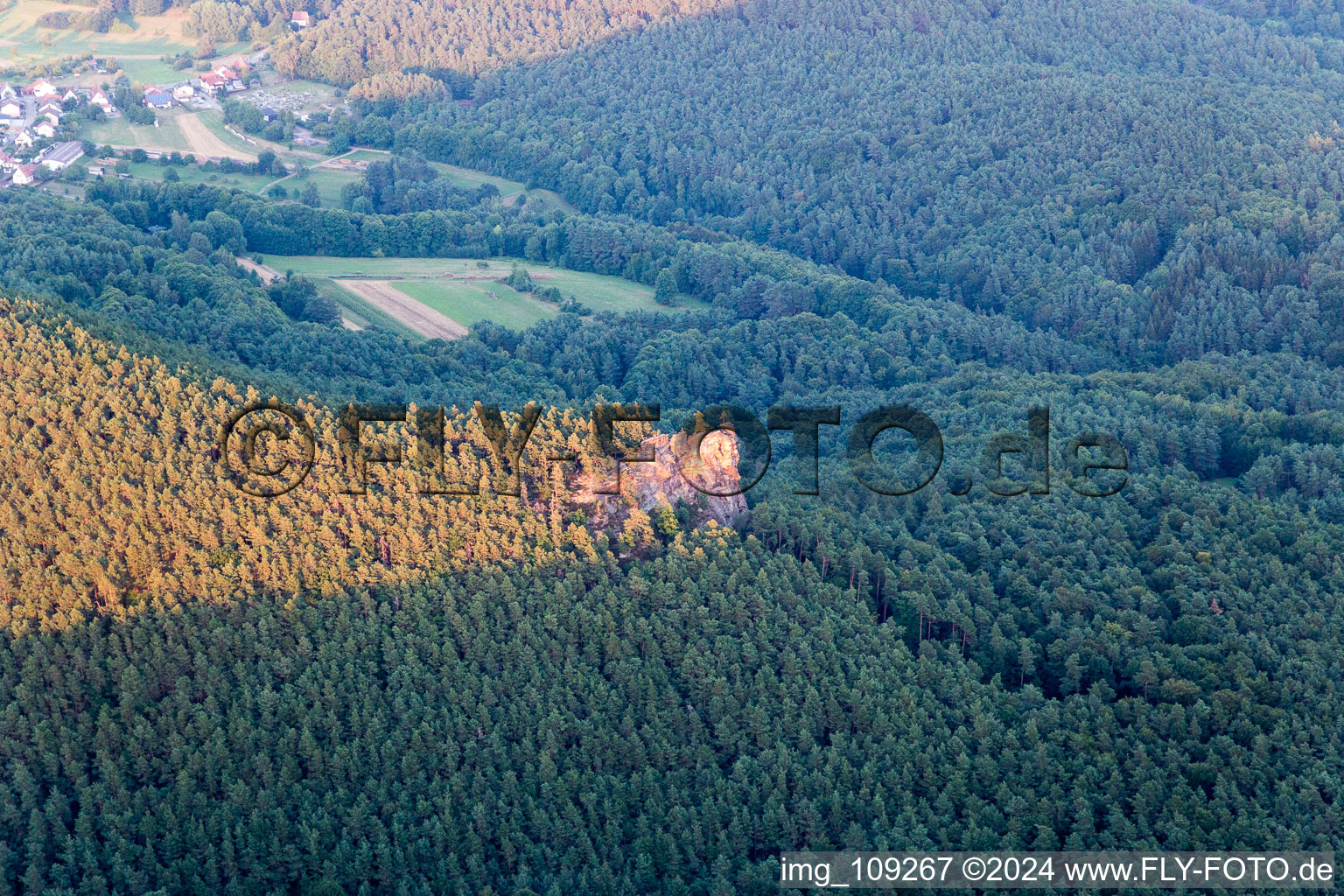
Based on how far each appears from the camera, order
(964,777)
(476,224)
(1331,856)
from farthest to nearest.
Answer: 1. (476,224)
2. (964,777)
3. (1331,856)

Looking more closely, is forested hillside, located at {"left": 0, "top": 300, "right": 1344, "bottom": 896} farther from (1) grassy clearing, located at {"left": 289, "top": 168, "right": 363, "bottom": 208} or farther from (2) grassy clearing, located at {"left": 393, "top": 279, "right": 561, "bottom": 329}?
(1) grassy clearing, located at {"left": 289, "top": 168, "right": 363, "bottom": 208}

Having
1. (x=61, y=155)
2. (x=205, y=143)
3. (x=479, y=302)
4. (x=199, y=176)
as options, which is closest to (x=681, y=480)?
(x=479, y=302)

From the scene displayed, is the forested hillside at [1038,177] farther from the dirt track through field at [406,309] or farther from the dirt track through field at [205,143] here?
the dirt track through field at [406,309]

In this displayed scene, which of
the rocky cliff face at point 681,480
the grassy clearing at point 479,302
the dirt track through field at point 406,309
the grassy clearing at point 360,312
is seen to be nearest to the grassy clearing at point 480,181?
the grassy clearing at point 479,302

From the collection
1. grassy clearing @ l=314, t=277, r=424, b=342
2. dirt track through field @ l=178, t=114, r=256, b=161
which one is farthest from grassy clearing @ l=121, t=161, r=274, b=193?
grassy clearing @ l=314, t=277, r=424, b=342

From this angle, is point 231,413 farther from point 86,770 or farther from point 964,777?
point 964,777

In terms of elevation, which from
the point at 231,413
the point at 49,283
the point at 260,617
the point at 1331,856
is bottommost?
the point at 1331,856

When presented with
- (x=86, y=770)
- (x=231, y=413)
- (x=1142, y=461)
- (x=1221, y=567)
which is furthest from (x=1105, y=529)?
(x=86, y=770)
